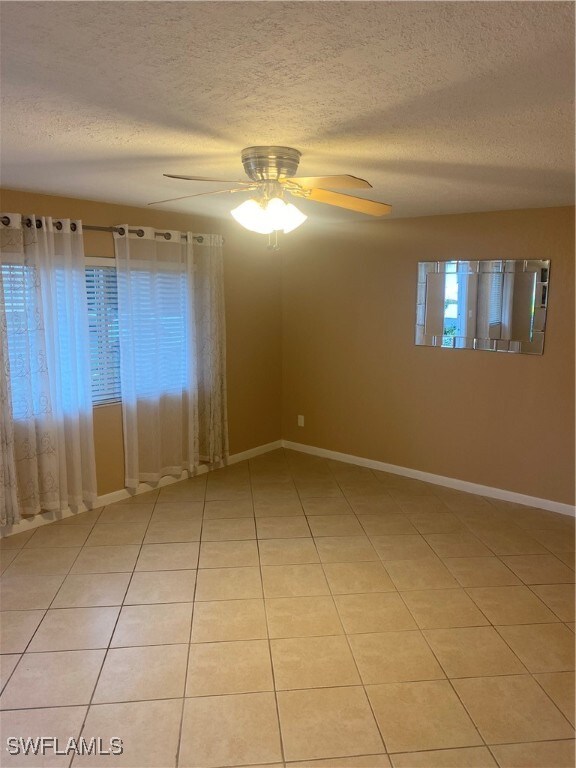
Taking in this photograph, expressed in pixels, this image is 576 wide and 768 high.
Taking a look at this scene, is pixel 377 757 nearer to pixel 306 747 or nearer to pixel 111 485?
pixel 306 747

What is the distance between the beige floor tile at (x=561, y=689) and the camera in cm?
223

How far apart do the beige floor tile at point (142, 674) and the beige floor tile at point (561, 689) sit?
62.1 inches

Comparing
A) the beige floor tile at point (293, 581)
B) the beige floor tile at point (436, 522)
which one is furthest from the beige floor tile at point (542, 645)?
the beige floor tile at point (436, 522)

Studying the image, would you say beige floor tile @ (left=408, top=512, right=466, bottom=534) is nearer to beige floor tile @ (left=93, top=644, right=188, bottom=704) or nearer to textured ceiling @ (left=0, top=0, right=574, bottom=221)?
beige floor tile @ (left=93, top=644, right=188, bottom=704)

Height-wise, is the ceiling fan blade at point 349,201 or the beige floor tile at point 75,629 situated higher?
the ceiling fan blade at point 349,201

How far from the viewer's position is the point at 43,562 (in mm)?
3363

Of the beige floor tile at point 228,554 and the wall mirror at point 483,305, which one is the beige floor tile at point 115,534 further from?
the wall mirror at point 483,305

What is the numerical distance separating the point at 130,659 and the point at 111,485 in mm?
1975

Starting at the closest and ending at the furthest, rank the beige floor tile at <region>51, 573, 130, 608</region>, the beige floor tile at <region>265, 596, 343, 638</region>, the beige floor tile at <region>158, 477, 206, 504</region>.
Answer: the beige floor tile at <region>265, 596, 343, 638</region> < the beige floor tile at <region>51, 573, 130, 608</region> < the beige floor tile at <region>158, 477, 206, 504</region>

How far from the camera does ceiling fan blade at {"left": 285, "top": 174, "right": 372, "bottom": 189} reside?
2184mm

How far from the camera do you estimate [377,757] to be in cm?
200

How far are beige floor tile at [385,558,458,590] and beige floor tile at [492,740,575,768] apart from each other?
1086mm

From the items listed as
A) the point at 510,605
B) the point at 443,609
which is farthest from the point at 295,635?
the point at 510,605

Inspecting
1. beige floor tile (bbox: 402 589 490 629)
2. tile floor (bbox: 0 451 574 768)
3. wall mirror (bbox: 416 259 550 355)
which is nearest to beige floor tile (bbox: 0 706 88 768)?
tile floor (bbox: 0 451 574 768)
